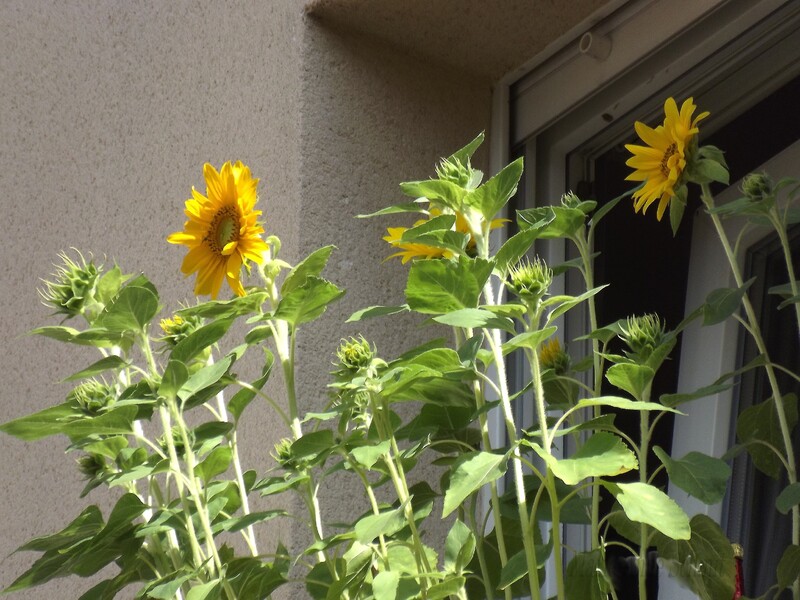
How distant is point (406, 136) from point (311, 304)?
1.95 ft

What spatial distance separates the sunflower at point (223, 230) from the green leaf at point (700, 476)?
1.15ft

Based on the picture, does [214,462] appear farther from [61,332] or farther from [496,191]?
[496,191]

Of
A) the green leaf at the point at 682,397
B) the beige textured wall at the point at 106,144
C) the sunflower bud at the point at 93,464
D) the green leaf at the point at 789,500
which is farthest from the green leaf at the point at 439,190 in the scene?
the beige textured wall at the point at 106,144

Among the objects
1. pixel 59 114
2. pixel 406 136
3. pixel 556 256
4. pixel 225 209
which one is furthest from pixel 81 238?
pixel 225 209

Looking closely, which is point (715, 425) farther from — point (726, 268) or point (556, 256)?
point (556, 256)

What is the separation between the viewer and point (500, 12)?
1.27m

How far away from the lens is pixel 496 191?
0.72 metres

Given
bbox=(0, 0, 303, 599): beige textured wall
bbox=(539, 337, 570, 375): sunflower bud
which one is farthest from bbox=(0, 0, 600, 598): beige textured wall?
bbox=(539, 337, 570, 375): sunflower bud

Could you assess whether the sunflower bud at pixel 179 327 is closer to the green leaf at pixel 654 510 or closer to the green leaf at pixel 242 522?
the green leaf at pixel 242 522

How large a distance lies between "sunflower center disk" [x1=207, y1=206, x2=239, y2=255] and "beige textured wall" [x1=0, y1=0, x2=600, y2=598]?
1.22 feet

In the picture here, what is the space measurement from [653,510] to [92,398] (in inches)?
19.5

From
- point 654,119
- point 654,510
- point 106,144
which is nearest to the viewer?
point 654,510

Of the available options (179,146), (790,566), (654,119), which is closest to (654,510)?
(790,566)

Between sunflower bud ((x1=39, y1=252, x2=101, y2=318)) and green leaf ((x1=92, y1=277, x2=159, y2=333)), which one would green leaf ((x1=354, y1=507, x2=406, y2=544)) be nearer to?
green leaf ((x1=92, y1=277, x2=159, y2=333))
